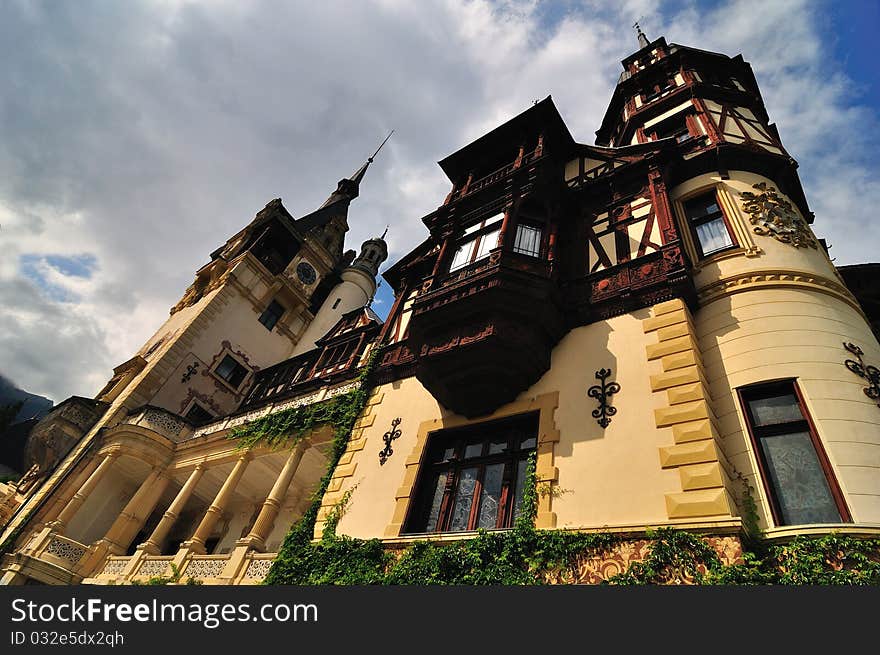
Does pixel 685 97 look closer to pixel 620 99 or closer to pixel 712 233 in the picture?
pixel 620 99

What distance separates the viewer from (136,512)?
18.0 m

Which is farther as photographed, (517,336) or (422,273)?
(422,273)

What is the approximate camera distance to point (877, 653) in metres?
4.18

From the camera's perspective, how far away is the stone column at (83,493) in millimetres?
17328

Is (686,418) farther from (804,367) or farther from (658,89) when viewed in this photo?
(658,89)

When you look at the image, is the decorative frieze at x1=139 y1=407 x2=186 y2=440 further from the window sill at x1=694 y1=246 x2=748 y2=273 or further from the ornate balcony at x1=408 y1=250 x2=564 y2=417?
the window sill at x1=694 y1=246 x2=748 y2=273

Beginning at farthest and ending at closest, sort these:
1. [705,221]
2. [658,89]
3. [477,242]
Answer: [658,89]
[477,242]
[705,221]

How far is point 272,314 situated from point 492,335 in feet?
79.7

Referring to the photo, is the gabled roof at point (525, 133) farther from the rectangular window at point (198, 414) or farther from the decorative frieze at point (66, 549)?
the decorative frieze at point (66, 549)

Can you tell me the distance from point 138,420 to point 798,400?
73.9ft

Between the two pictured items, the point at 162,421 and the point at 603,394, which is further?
the point at 162,421

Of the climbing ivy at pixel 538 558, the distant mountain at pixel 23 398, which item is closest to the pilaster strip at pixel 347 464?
the climbing ivy at pixel 538 558

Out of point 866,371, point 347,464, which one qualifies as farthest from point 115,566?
point 866,371

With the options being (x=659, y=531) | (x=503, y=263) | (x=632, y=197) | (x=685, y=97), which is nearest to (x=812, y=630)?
(x=659, y=531)
